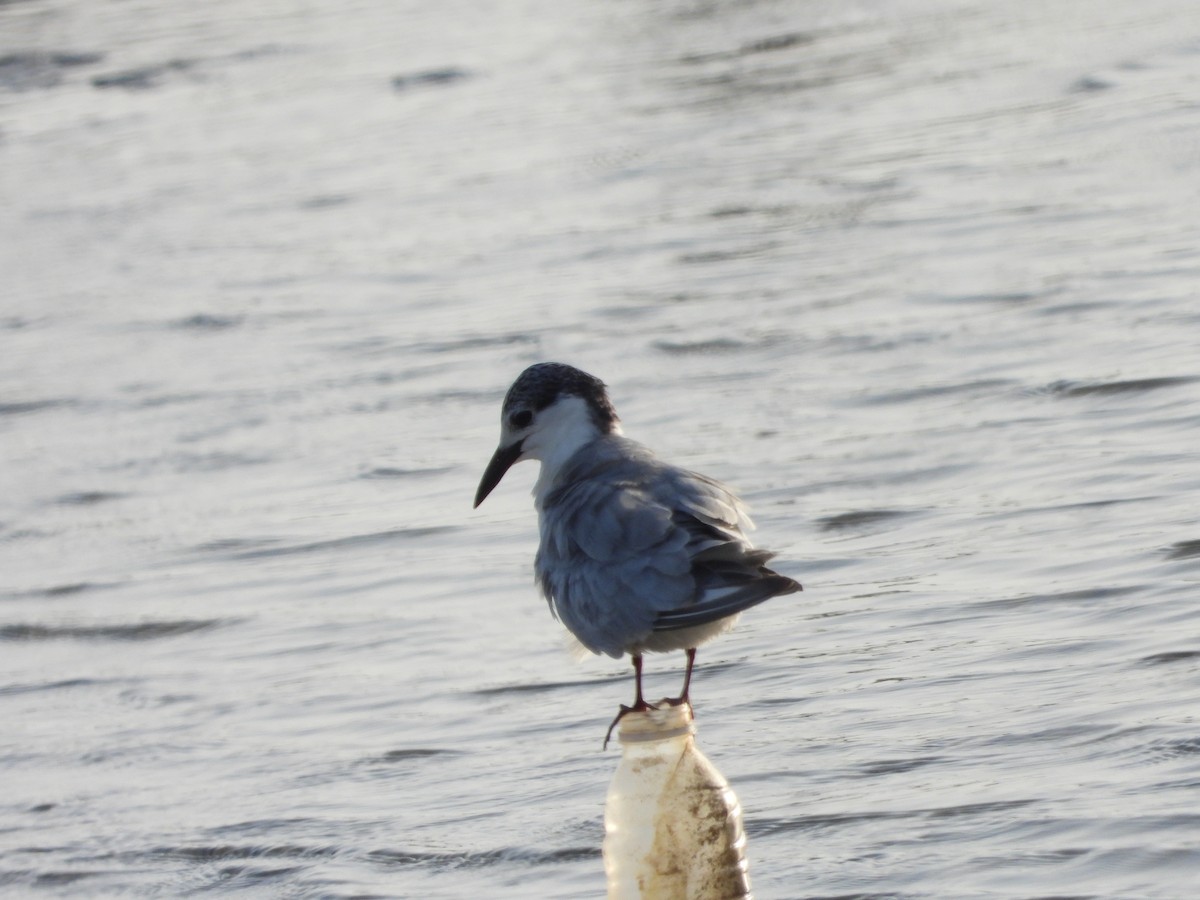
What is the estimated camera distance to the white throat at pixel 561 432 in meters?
4.79

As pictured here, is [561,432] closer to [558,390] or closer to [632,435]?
[558,390]

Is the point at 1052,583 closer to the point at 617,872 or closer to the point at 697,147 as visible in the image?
the point at 617,872

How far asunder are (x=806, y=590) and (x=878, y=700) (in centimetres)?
94

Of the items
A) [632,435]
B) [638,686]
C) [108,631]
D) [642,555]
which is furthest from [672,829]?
[632,435]

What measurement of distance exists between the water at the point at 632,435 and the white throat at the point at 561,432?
0.88 metres

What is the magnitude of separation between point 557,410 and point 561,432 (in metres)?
0.05

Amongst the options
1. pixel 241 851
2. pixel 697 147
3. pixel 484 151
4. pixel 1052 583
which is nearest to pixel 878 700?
pixel 1052 583

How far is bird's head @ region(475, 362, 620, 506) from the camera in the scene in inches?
188

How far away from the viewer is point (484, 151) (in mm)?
13562

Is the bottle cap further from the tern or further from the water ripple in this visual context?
the water ripple

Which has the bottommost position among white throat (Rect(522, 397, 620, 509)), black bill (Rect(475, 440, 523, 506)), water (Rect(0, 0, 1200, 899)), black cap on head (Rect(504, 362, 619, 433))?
water (Rect(0, 0, 1200, 899))

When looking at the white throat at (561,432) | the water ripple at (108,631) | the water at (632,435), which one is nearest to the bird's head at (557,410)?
the white throat at (561,432)

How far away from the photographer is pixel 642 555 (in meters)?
4.16

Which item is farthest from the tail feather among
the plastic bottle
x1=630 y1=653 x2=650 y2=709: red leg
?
the plastic bottle
